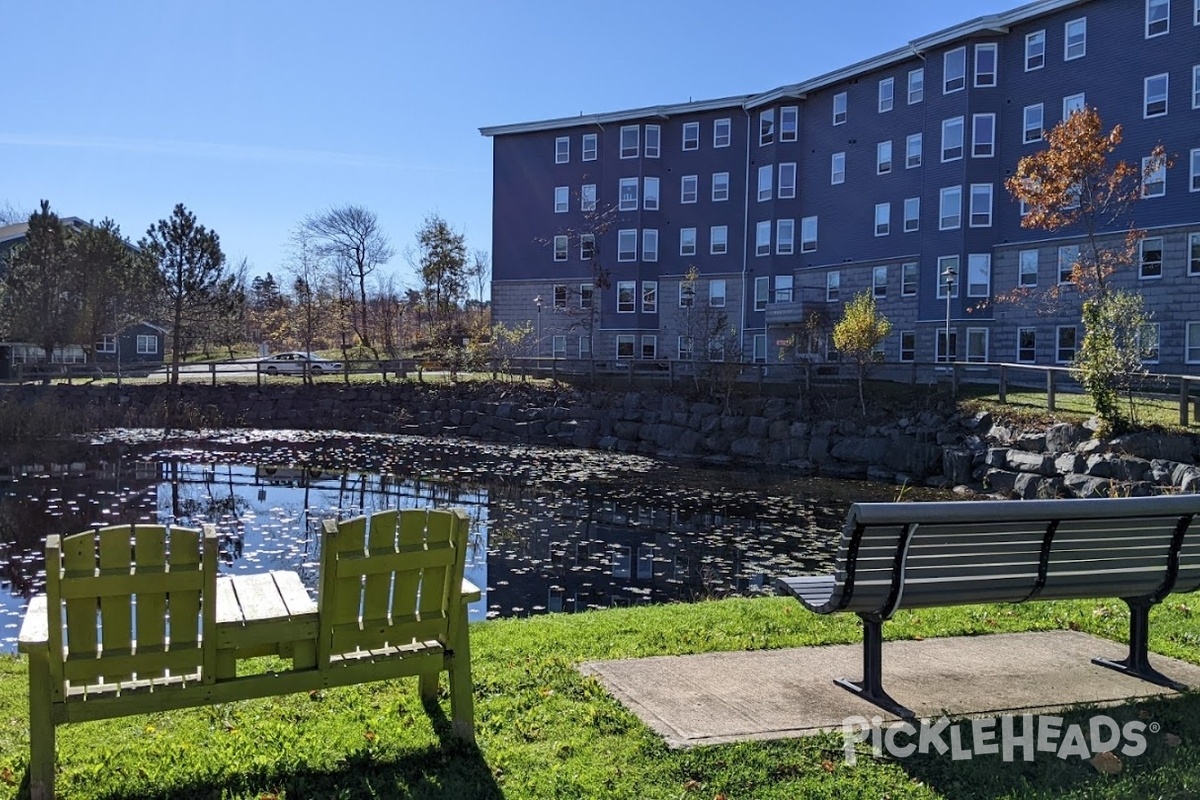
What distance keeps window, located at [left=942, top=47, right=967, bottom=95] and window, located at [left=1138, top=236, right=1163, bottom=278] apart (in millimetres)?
9459

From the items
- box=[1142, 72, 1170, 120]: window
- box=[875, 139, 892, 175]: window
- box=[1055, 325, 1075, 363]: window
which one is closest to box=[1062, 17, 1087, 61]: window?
box=[1142, 72, 1170, 120]: window

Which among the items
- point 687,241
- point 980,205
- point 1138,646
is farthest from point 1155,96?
point 1138,646

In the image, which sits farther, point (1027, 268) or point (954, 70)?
point (954, 70)

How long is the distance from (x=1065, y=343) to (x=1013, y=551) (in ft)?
111

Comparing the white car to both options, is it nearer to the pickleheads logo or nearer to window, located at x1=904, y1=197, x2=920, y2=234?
window, located at x1=904, y1=197, x2=920, y2=234

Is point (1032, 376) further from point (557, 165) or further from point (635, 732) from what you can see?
point (635, 732)

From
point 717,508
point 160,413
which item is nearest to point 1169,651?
point 717,508

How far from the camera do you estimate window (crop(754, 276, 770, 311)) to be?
154ft

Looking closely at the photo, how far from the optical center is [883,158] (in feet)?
136

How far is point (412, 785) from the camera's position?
13.1 ft

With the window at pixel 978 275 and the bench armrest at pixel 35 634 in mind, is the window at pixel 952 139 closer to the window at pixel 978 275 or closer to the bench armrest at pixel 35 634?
the window at pixel 978 275

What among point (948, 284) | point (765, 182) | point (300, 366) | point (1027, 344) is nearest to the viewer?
point (948, 284)

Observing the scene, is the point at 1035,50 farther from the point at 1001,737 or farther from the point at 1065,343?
the point at 1001,737

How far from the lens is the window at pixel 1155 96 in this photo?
108 feet
